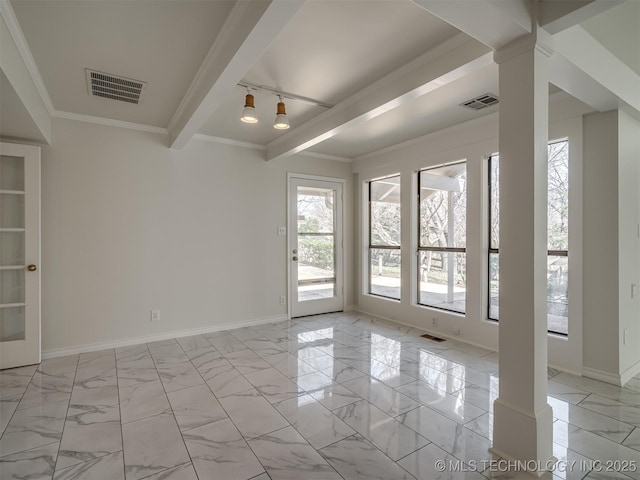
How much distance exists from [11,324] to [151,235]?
1.57m

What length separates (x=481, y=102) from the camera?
327cm

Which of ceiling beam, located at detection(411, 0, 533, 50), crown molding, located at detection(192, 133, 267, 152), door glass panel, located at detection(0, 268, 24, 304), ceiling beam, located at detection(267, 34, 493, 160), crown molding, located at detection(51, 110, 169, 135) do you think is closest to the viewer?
ceiling beam, located at detection(411, 0, 533, 50)

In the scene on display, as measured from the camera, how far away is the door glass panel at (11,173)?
10.9 feet

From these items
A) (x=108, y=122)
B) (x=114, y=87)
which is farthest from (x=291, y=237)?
(x=114, y=87)

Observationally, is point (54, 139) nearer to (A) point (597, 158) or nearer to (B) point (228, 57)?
(B) point (228, 57)

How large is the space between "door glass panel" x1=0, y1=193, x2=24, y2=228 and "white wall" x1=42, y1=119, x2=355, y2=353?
0.67 feet

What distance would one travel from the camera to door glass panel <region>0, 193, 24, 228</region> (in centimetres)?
337

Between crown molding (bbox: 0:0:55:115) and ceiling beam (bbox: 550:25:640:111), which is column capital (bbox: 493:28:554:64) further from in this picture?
crown molding (bbox: 0:0:55:115)

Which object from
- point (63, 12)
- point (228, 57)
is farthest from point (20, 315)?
point (228, 57)

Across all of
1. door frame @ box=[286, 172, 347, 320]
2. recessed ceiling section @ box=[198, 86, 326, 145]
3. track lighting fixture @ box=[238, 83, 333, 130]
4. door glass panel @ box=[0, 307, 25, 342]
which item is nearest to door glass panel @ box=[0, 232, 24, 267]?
door glass panel @ box=[0, 307, 25, 342]

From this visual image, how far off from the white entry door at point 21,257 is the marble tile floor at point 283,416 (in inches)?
12.8

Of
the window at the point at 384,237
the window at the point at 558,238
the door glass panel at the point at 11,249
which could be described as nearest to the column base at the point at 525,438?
the window at the point at 558,238

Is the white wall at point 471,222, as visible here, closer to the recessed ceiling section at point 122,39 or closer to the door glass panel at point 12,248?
the recessed ceiling section at point 122,39

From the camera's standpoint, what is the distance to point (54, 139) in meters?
3.56
